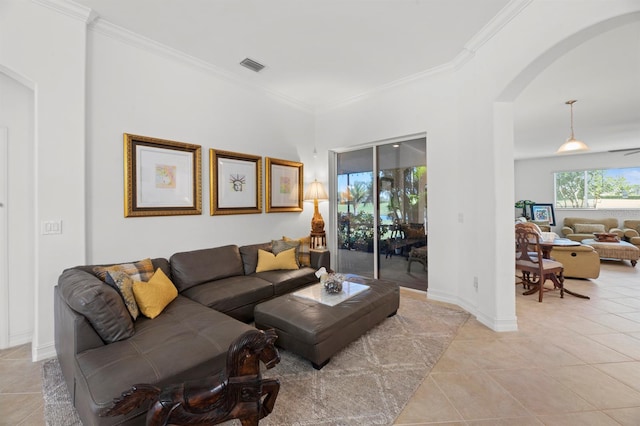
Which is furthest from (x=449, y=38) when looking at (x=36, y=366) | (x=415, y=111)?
(x=36, y=366)

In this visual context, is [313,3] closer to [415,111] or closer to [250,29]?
[250,29]

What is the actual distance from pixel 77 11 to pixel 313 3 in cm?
209

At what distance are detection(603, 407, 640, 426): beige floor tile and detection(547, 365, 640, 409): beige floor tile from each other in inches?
1.3

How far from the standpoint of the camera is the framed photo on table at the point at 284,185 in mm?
4199

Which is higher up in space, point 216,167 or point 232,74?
point 232,74

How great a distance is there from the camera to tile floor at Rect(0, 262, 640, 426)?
5.41ft

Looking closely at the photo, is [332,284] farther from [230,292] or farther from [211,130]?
[211,130]

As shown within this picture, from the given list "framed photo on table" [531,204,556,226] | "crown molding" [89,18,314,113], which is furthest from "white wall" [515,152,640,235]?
"crown molding" [89,18,314,113]

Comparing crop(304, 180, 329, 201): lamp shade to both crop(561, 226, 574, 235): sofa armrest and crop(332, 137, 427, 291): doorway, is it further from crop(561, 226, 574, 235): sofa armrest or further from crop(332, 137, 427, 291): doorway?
crop(561, 226, 574, 235): sofa armrest

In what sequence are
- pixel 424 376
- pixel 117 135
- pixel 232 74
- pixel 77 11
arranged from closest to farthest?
pixel 424 376, pixel 77 11, pixel 117 135, pixel 232 74

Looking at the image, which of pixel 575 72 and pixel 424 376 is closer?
pixel 424 376

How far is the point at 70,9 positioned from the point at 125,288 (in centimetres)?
247

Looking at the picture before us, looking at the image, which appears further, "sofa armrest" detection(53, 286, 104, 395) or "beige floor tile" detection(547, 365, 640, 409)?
"beige floor tile" detection(547, 365, 640, 409)

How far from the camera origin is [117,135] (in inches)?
107
